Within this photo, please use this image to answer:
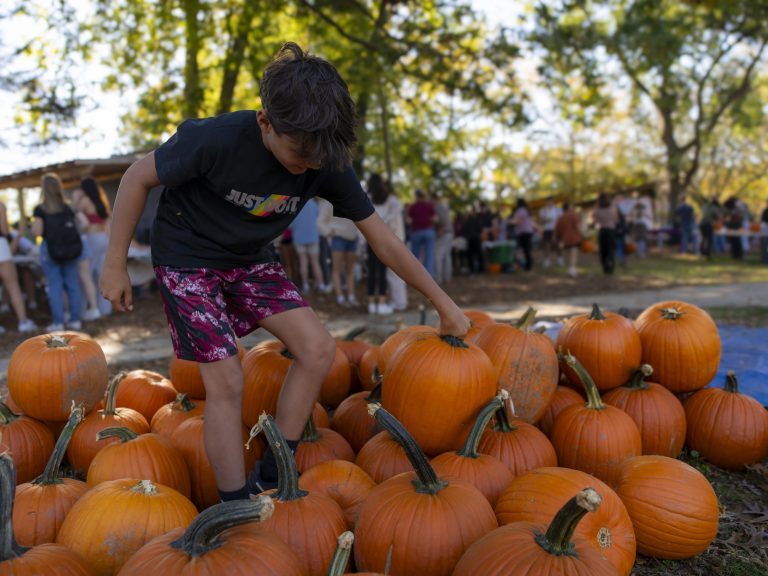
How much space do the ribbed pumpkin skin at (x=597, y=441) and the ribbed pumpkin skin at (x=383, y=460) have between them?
2.54 ft

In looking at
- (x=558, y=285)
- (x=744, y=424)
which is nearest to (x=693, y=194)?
(x=558, y=285)

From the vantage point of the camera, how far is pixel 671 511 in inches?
87.7

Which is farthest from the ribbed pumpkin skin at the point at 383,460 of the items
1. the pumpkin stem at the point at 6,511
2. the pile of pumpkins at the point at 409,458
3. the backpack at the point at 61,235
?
the backpack at the point at 61,235

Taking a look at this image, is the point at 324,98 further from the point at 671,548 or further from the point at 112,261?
the point at 671,548

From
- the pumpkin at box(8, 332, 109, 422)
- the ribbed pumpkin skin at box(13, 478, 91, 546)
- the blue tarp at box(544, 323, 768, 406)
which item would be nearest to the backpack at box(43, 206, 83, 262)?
the pumpkin at box(8, 332, 109, 422)

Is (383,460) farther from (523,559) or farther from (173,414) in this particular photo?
(173,414)

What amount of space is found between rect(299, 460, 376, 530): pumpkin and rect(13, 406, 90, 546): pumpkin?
81 centimetres

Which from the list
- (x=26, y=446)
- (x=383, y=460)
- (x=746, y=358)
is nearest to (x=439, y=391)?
(x=383, y=460)

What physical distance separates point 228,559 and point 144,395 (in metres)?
2.04

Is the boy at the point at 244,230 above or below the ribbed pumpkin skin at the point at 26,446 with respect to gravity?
above

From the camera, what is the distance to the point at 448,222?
13.4m

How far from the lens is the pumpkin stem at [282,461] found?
74.7 inches

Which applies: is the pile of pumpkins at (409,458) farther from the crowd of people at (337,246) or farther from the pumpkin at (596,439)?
the crowd of people at (337,246)

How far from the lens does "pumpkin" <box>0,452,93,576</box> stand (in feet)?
5.24
